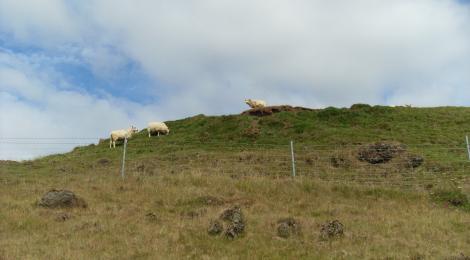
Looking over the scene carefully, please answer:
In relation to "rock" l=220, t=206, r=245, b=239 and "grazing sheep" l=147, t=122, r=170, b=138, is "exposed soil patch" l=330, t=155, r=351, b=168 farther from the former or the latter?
"grazing sheep" l=147, t=122, r=170, b=138

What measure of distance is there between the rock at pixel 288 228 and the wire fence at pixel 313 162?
21.2ft

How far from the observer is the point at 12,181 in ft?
64.4

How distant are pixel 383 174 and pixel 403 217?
6.77 m

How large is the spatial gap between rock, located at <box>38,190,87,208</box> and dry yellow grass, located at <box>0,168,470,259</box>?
37cm

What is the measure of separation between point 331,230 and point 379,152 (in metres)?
12.3

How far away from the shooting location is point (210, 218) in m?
14.3

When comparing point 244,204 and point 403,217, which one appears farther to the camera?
point 244,204

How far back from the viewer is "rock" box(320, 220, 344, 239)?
A: 1276cm

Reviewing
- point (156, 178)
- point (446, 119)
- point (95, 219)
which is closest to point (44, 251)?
point (95, 219)

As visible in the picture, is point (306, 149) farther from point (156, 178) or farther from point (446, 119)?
point (446, 119)

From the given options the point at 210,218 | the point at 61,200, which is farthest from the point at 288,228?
the point at 61,200

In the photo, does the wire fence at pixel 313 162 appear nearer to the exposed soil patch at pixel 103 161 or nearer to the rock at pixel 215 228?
the exposed soil patch at pixel 103 161

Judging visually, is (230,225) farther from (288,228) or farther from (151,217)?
(151,217)

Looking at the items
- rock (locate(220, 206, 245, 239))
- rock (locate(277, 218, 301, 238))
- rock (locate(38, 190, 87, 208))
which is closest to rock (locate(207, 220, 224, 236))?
rock (locate(220, 206, 245, 239))
